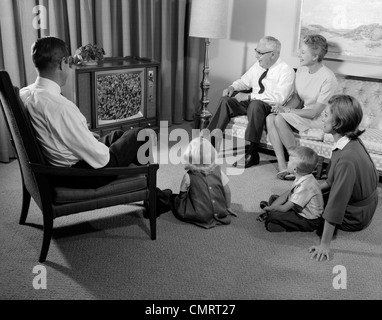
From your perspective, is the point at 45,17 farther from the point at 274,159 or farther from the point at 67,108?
the point at 274,159

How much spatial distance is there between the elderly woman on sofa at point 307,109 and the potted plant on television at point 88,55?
1645 mm

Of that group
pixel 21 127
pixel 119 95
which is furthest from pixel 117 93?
pixel 21 127

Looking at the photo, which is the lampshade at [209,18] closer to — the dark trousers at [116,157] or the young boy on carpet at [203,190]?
the young boy on carpet at [203,190]

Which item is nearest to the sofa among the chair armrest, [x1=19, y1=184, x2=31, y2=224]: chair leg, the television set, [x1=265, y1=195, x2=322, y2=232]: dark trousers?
the television set

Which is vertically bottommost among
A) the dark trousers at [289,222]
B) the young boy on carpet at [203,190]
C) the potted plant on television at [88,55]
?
the dark trousers at [289,222]

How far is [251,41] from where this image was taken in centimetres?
532

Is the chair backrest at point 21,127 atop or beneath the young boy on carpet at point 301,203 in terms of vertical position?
atop

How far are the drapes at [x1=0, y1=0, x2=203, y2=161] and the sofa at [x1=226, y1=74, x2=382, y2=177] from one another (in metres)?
1.31

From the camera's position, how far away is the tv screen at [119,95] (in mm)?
4328

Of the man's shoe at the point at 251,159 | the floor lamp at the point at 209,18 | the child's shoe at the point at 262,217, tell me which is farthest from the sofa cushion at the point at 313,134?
the floor lamp at the point at 209,18

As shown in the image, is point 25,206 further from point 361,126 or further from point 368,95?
point 368,95

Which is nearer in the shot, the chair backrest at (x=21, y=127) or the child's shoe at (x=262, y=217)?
the chair backrest at (x=21, y=127)

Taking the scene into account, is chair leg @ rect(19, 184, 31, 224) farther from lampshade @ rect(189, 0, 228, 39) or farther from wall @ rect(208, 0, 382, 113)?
wall @ rect(208, 0, 382, 113)

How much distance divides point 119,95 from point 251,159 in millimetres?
1384
